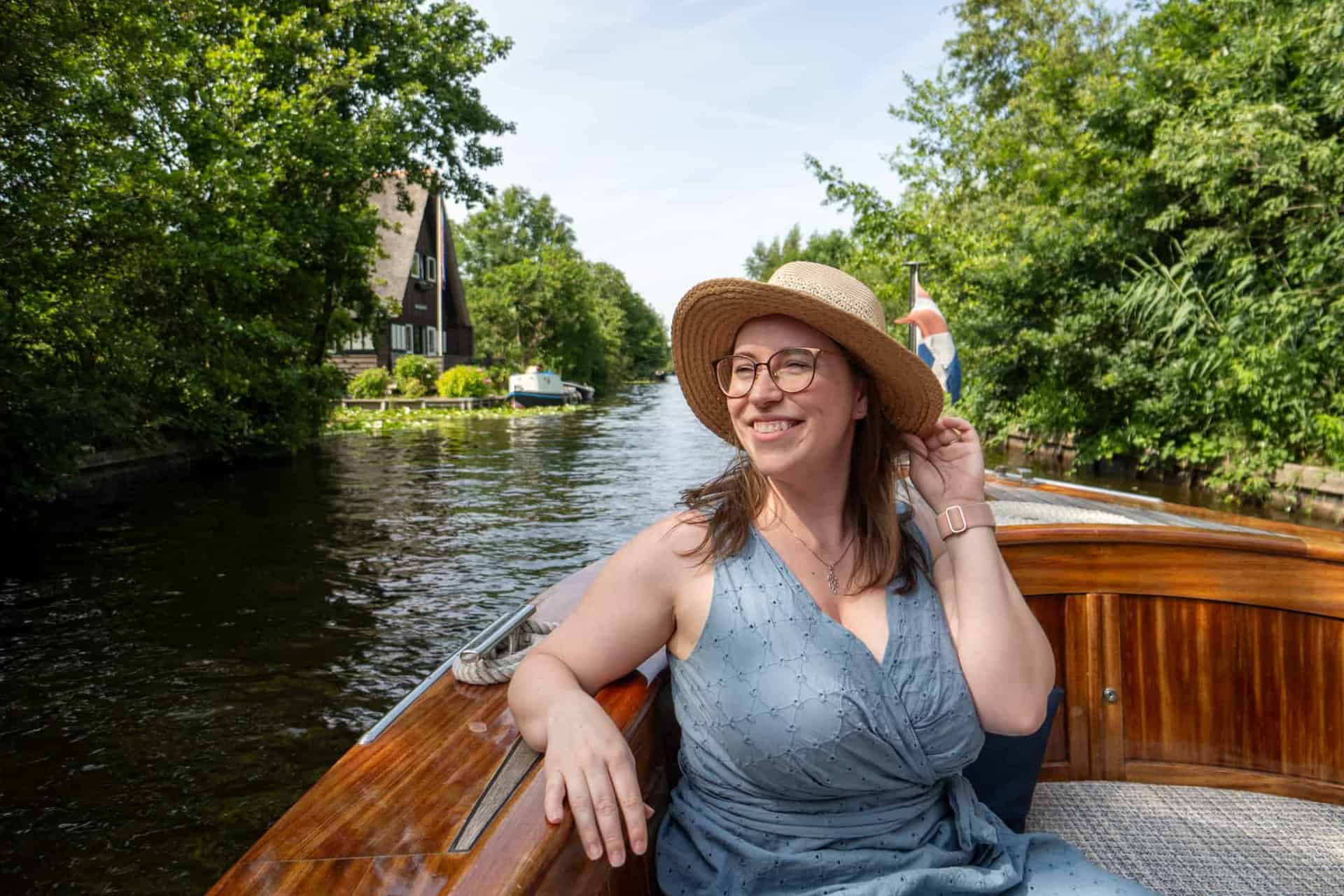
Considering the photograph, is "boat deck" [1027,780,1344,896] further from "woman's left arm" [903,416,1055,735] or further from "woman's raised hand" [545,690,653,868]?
"woman's raised hand" [545,690,653,868]

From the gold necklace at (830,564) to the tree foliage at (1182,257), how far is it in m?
12.0

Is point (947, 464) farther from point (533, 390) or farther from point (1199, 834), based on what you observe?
point (533, 390)

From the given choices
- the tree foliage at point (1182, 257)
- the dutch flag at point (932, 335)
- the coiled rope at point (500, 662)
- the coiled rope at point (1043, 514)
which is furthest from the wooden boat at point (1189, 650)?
the tree foliage at point (1182, 257)

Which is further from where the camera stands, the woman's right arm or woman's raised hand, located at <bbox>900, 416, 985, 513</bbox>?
woman's raised hand, located at <bbox>900, 416, 985, 513</bbox>

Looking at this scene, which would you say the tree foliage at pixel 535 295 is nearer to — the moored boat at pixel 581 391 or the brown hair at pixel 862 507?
the moored boat at pixel 581 391

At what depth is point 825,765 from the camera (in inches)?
54.4

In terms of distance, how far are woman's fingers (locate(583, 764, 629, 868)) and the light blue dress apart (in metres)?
0.25

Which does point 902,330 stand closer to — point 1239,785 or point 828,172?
point 828,172

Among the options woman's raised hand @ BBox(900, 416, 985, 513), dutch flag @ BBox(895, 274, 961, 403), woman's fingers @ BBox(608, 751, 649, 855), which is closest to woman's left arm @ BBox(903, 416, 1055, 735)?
woman's raised hand @ BBox(900, 416, 985, 513)

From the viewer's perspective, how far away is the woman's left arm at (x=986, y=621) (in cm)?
149

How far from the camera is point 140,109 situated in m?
11.5

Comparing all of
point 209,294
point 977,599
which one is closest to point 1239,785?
point 977,599

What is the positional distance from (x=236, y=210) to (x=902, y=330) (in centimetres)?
2371

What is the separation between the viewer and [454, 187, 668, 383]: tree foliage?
47719mm
